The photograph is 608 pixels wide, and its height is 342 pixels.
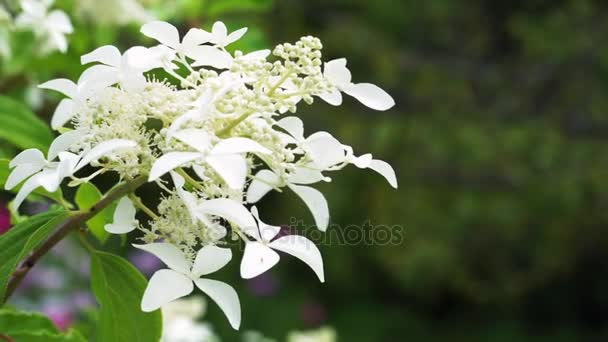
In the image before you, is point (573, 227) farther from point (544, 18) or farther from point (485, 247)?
point (544, 18)

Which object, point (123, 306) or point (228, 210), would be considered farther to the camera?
point (123, 306)

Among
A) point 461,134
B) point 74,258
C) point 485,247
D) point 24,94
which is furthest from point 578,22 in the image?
point 24,94

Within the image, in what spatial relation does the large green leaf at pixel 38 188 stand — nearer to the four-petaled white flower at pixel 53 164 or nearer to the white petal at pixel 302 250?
the four-petaled white flower at pixel 53 164

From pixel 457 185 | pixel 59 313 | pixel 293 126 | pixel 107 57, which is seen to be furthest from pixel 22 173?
pixel 457 185

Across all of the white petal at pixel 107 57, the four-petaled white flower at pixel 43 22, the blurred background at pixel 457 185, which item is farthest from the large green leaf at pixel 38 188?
the blurred background at pixel 457 185

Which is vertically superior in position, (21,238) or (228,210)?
(228,210)

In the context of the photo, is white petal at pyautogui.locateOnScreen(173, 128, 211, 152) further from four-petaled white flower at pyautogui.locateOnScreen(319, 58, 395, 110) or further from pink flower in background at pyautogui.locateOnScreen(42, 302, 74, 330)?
pink flower in background at pyautogui.locateOnScreen(42, 302, 74, 330)

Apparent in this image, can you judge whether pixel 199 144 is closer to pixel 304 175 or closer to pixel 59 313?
pixel 304 175
